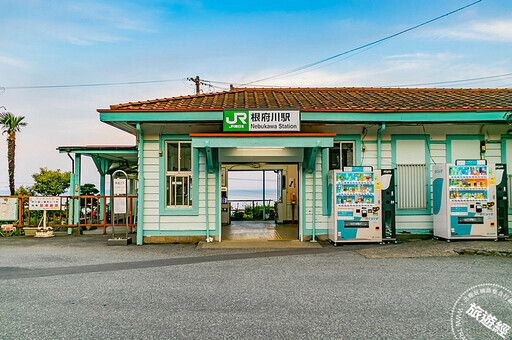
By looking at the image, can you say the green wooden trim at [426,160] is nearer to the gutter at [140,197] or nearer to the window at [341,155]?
the window at [341,155]

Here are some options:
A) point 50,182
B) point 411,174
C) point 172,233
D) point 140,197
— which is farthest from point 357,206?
point 50,182

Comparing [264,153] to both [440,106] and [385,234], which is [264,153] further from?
[440,106]

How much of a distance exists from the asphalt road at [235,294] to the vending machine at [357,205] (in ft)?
4.42

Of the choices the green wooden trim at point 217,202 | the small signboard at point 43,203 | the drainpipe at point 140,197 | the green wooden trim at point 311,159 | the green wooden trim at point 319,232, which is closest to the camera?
the green wooden trim at point 311,159

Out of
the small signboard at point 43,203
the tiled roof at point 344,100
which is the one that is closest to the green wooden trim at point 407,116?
the tiled roof at point 344,100

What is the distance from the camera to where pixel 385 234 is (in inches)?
414

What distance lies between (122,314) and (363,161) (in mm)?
8343

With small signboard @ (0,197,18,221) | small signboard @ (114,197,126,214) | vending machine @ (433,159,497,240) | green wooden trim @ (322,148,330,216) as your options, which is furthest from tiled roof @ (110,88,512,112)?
small signboard @ (0,197,18,221)

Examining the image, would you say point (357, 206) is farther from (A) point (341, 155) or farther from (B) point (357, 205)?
(A) point (341, 155)

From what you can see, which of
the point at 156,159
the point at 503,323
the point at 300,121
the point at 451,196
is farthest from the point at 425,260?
the point at 156,159

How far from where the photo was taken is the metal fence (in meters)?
11.4

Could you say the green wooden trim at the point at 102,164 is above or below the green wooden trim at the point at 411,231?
above

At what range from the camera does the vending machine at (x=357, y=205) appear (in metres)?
10.4

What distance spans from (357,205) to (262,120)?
3.32 m
